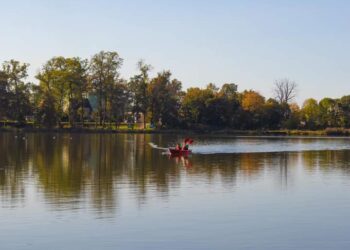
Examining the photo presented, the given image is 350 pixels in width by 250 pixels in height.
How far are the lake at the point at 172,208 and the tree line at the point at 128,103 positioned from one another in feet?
244

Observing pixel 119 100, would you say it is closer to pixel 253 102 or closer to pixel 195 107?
pixel 195 107

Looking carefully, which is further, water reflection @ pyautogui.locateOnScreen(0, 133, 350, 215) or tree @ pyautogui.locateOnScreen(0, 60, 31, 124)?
tree @ pyautogui.locateOnScreen(0, 60, 31, 124)

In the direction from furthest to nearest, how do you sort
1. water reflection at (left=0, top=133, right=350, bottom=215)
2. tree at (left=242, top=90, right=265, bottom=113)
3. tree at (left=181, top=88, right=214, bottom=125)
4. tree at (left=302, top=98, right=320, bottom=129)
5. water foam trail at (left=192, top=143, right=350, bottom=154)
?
tree at (left=302, top=98, right=320, bottom=129) → tree at (left=242, top=90, right=265, bottom=113) → tree at (left=181, top=88, right=214, bottom=125) → water foam trail at (left=192, top=143, right=350, bottom=154) → water reflection at (left=0, top=133, right=350, bottom=215)

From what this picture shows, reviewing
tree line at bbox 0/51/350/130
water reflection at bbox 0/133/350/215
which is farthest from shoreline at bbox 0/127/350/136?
water reflection at bbox 0/133/350/215

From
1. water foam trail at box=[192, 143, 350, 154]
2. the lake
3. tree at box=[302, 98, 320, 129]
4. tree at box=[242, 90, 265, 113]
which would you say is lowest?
the lake

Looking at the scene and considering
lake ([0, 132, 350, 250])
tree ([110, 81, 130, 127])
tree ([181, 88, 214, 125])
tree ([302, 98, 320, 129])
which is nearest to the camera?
lake ([0, 132, 350, 250])

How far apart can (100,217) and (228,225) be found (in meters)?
3.96

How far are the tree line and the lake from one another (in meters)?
74.4

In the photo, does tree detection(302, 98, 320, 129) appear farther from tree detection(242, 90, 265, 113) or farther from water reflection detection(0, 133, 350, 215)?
water reflection detection(0, 133, 350, 215)

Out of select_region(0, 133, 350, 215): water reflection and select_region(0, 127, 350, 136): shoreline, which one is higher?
select_region(0, 127, 350, 136): shoreline

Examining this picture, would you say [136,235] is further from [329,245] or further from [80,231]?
[329,245]

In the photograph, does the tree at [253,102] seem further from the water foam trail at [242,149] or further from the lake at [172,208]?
the lake at [172,208]

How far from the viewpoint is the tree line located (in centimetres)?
10619

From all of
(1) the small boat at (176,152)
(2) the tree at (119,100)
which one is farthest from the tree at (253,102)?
(1) the small boat at (176,152)
